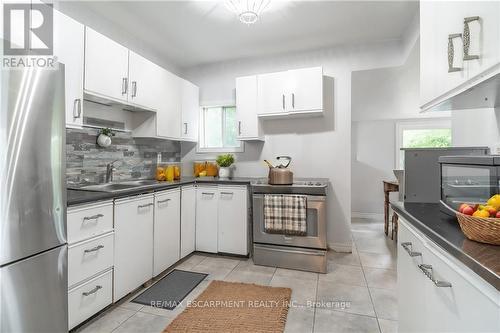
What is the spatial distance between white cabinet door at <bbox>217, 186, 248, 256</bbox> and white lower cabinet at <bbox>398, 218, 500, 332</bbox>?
179 cm

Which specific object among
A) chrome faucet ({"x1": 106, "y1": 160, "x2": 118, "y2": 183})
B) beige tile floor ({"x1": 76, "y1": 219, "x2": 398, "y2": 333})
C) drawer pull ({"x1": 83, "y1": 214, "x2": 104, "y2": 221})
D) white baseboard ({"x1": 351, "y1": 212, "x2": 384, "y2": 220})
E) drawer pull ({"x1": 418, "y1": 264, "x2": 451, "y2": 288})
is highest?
chrome faucet ({"x1": 106, "y1": 160, "x2": 118, "y2": 183})

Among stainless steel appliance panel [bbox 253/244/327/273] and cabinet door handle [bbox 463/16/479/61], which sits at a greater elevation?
cabinet door handle [bbox 463/16/479/61]

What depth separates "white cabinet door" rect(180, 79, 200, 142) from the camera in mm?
3471

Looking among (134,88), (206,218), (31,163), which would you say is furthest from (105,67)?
(206,218)

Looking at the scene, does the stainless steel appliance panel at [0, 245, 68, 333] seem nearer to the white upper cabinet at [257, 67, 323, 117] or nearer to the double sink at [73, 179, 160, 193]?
the double sink at [73, 179, 160, 193]

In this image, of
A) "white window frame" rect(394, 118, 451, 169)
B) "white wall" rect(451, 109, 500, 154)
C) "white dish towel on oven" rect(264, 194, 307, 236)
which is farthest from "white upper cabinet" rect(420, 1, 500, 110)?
"white window frame" rect(394, 118, 451, 169)

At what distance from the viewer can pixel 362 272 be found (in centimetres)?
267

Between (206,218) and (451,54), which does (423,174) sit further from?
(206,218)

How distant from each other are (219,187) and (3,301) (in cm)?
209

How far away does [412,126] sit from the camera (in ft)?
16.4

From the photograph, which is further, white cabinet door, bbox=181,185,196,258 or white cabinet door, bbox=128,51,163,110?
white cabinet door, bbox=181,185,196,258

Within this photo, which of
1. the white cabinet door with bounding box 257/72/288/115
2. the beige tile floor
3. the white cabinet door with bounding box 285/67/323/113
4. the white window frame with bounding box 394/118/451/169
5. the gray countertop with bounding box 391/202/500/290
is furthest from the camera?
the white window frame with bounding box 394/118/451/169

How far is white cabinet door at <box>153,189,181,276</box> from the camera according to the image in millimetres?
2486

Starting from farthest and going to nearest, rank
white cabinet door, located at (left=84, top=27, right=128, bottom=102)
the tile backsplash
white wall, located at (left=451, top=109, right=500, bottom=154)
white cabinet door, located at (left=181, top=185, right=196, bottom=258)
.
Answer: white cabinet door, located at (left=181, top=185, right=196, bottom=258), the tile backsplash, white cabinet door, located at (left=84, top=27, right=128, bottom=102), white wall, located at (left=451, top=109, right=500, bottom=154)
